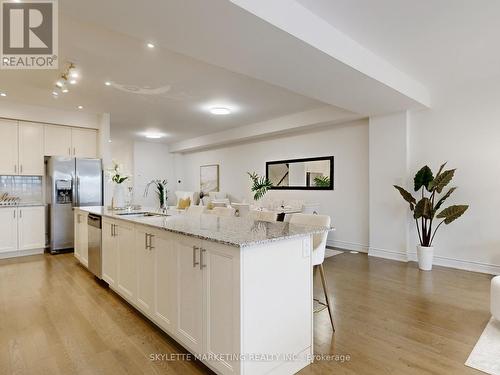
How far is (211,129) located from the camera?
7809 mm

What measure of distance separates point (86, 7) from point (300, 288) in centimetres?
245

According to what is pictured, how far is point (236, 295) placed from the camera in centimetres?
167

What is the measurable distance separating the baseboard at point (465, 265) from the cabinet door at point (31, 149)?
278 inches

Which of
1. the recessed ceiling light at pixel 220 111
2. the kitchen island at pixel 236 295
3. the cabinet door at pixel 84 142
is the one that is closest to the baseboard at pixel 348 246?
the recessed ceiling light at pixel 220 111

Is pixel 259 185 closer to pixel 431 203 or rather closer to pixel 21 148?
pixel 431 203

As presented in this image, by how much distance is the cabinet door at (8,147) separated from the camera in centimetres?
530

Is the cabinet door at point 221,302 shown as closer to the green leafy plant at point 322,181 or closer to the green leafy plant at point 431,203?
the green leafy plant at point 431,203

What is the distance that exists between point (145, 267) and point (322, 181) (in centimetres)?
459

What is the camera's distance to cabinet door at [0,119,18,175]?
530cm

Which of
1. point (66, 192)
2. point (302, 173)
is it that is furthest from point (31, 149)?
point (302, 173)

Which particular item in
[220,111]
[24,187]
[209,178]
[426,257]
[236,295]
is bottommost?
[426,257]

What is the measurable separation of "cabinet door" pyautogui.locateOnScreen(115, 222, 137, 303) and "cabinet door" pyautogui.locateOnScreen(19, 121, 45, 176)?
146 inches

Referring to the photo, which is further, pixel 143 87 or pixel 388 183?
pixel 388 183

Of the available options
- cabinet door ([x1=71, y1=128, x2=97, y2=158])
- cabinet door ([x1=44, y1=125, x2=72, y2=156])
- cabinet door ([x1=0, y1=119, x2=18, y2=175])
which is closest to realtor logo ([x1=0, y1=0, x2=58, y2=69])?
cabinet door ([x1=0, y1=119, x2=18, y2=175])
